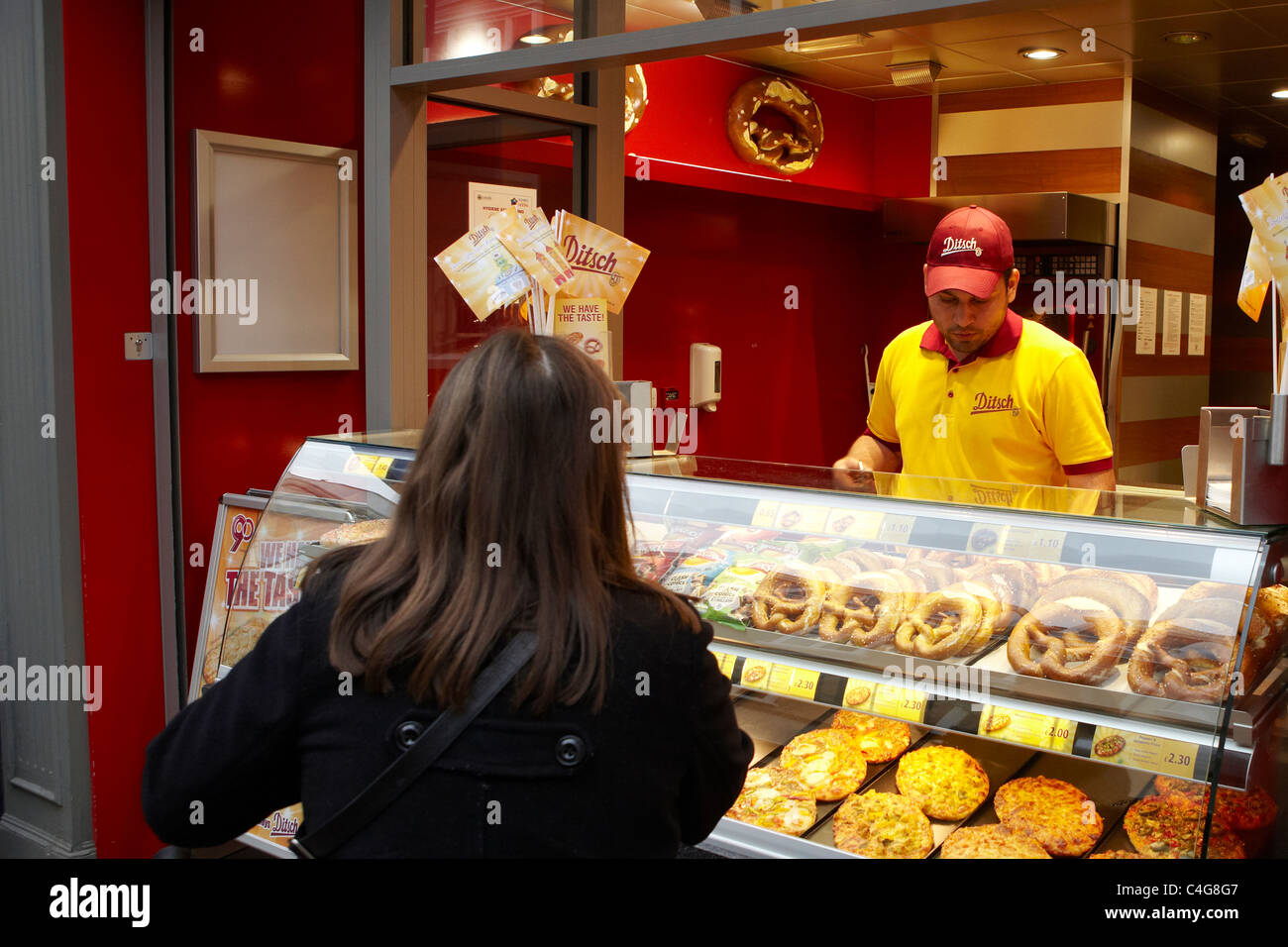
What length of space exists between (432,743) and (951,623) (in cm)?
108

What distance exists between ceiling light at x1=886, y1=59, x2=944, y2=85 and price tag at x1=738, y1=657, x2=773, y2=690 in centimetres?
510

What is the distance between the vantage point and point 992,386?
307 cm

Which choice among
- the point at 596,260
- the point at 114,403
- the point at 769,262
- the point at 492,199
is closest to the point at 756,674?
the point at 596,260

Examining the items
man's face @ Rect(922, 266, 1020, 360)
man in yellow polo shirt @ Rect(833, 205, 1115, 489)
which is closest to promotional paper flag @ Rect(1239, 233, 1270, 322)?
man in yellow polo shirt @ Rect(833, 205, 1115, 489)

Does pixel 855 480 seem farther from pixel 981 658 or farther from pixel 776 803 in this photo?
pixel 776 803

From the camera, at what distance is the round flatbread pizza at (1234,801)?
1.61m

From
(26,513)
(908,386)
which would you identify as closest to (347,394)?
(26,513)

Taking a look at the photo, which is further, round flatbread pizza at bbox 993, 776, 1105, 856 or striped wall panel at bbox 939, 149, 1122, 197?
striped wall panel at bbox 939, 149, 1122, 197

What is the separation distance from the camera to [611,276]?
2.88 m

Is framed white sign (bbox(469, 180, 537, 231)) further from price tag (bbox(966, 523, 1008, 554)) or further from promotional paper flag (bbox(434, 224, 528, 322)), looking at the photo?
price tag (bbox(966, 523, 1008, 554))

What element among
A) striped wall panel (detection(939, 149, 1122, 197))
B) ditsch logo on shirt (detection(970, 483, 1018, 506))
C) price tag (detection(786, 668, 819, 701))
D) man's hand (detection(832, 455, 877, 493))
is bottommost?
price tag (detection(786, 668, 819, 701))

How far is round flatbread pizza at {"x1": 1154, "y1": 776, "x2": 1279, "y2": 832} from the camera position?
1.61m

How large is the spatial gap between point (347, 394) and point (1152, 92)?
206 inches
